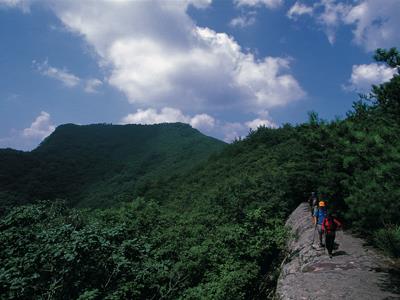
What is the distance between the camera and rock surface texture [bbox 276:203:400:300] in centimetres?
736

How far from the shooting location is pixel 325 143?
1352 cm

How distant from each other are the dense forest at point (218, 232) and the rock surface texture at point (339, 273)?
2.59ft

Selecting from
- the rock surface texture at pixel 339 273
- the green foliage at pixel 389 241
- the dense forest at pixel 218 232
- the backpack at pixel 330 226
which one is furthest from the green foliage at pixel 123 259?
the green foliage at pixel 389 241

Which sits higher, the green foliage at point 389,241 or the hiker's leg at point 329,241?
the green foliage at point 389,241

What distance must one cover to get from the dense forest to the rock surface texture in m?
0.79

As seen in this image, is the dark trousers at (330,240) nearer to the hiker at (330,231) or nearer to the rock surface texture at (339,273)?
the hiker at (330,231)

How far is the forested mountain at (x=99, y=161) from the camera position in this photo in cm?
7369

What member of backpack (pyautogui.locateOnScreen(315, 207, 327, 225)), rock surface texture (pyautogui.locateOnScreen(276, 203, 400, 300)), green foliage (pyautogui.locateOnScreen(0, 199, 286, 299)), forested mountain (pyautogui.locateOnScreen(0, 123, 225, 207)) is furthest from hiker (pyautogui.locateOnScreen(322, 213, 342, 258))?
forested mountain (pyautogui.locateOnScreen(0, 123, 225, 207))

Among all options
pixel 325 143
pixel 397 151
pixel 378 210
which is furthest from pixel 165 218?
pixel 397 151

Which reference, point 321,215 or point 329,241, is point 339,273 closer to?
point 329,241

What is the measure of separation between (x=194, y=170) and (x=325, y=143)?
125 ft

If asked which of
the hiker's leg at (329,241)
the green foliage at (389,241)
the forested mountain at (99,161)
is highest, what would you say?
the forested mountain at (99,161)

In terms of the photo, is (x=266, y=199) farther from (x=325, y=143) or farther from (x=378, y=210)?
(x=378, y=210)

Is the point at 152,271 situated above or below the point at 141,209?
below
